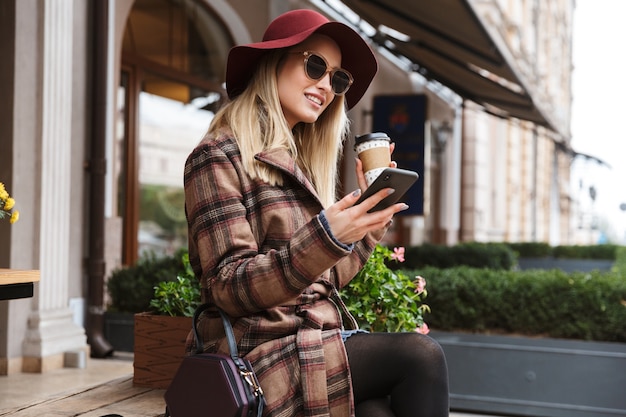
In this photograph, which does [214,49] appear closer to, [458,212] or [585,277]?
[585,277]

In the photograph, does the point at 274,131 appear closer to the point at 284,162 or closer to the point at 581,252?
the point at 284,162

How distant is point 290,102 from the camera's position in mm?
2441

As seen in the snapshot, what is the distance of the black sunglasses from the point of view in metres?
2.42

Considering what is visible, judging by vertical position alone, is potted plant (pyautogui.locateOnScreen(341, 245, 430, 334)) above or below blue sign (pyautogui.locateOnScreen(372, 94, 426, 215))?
below

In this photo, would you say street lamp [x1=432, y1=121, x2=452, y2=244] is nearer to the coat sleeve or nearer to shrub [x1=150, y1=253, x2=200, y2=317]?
shrub [x1=150, y1=253, x2=200, y2=317]

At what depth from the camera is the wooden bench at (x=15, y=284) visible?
2523mm

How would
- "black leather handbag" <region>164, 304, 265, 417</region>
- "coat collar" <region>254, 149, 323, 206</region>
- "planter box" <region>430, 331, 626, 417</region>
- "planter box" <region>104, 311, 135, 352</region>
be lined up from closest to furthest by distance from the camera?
"black leather handbag" <region>164, 304, 265, 417</region>
"coat collar" <region>254, 149, 323, 206</region>
"planter box" <region>430, 331, 626, 417</region>
"planter box" <region>104, 311, 135, 352</region>

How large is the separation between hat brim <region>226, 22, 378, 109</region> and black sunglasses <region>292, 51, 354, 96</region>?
73 mm

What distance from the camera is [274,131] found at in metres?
2.37

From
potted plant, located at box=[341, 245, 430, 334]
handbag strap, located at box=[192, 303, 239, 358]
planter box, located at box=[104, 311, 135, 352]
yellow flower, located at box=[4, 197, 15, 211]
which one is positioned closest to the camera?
handbag strap, located at box=[192, 303, 239, 358]

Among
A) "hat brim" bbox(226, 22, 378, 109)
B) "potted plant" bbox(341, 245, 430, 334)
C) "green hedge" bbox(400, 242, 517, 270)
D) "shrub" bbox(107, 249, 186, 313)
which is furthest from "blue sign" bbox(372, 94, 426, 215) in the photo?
"hat brim" bbox(226, 22, 378, 109)

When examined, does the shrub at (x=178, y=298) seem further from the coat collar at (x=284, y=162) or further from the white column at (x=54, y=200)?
the white column at (x=54, y=200)

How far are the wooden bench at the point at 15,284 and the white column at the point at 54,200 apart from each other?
109 inches

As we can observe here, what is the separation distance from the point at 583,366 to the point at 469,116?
15358mm
